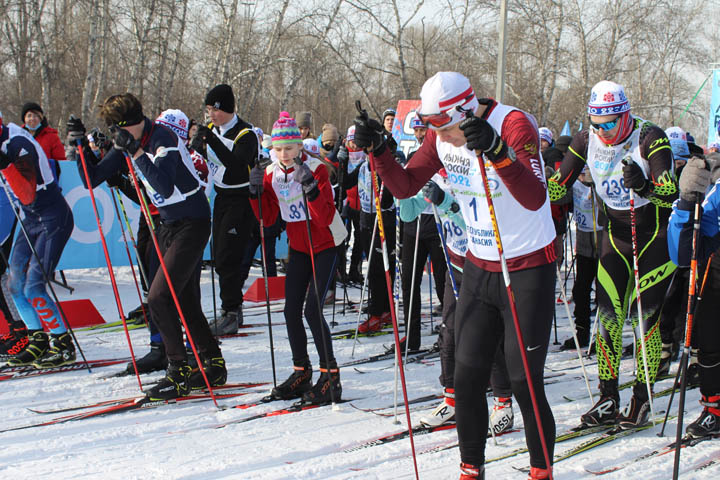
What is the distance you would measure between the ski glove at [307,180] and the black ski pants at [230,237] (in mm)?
2321

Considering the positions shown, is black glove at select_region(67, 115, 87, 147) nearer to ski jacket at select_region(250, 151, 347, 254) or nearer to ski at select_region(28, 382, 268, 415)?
ski jacket at select_region(250, 151, 347, 254)

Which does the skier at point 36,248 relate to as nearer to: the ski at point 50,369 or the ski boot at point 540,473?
the ski at point 50,369

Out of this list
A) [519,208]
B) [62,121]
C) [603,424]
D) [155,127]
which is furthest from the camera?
[62,121]

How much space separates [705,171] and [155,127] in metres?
3.46

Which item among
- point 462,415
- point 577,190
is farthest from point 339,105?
point 462,415

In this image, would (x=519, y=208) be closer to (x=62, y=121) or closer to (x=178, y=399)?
(x=178, y=399)

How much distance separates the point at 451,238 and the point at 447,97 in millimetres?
1719

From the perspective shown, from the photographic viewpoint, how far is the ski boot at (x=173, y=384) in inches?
179

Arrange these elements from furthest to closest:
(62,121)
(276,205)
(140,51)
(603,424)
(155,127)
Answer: (62,121) < (140,51) < (276,205) < (155,127) < (603,424)

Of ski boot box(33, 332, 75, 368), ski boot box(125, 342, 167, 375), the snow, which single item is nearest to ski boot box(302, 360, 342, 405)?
the snow

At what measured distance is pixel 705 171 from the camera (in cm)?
360

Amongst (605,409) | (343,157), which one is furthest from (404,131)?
(605,409)

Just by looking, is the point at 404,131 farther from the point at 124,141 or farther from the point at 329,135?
the point at 124,141

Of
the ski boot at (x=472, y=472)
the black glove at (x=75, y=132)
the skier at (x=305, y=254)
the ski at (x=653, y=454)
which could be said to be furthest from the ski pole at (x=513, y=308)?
the black glove at (x=75, y=132)
